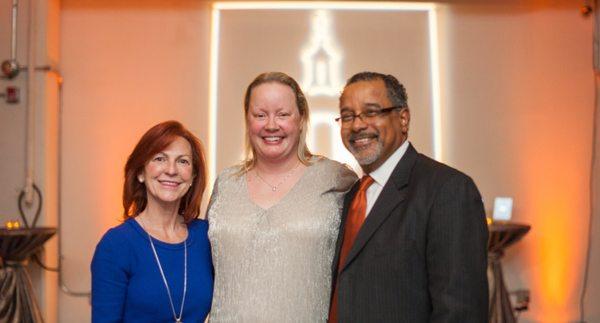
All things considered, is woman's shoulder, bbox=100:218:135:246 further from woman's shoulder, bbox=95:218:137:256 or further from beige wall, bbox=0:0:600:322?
beige wall, bbox=0:0:600:322

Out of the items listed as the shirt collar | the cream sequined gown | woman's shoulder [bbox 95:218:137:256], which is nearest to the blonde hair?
the cream sequined gown

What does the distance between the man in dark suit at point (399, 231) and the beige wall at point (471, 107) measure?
3244 mm

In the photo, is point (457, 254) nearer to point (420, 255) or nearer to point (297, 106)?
point (420, 255)

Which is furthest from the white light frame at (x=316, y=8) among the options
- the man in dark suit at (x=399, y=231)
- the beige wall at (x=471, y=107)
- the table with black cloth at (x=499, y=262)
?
the man in dark suit at (x=399, y=231)

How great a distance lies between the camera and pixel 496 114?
5.56 m

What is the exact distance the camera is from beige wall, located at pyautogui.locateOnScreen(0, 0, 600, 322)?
543 cm

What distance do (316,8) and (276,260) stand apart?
335cm

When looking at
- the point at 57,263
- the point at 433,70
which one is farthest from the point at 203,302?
the point at 433,70

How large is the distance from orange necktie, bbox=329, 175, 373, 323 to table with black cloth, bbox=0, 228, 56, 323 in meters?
2.78

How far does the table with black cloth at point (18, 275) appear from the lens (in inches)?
179

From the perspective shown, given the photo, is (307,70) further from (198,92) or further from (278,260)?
(278,260)

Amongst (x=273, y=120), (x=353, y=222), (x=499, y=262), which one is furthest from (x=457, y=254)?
(x=499, y=262)

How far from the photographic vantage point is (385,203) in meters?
2.21

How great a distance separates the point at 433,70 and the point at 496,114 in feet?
1.83
